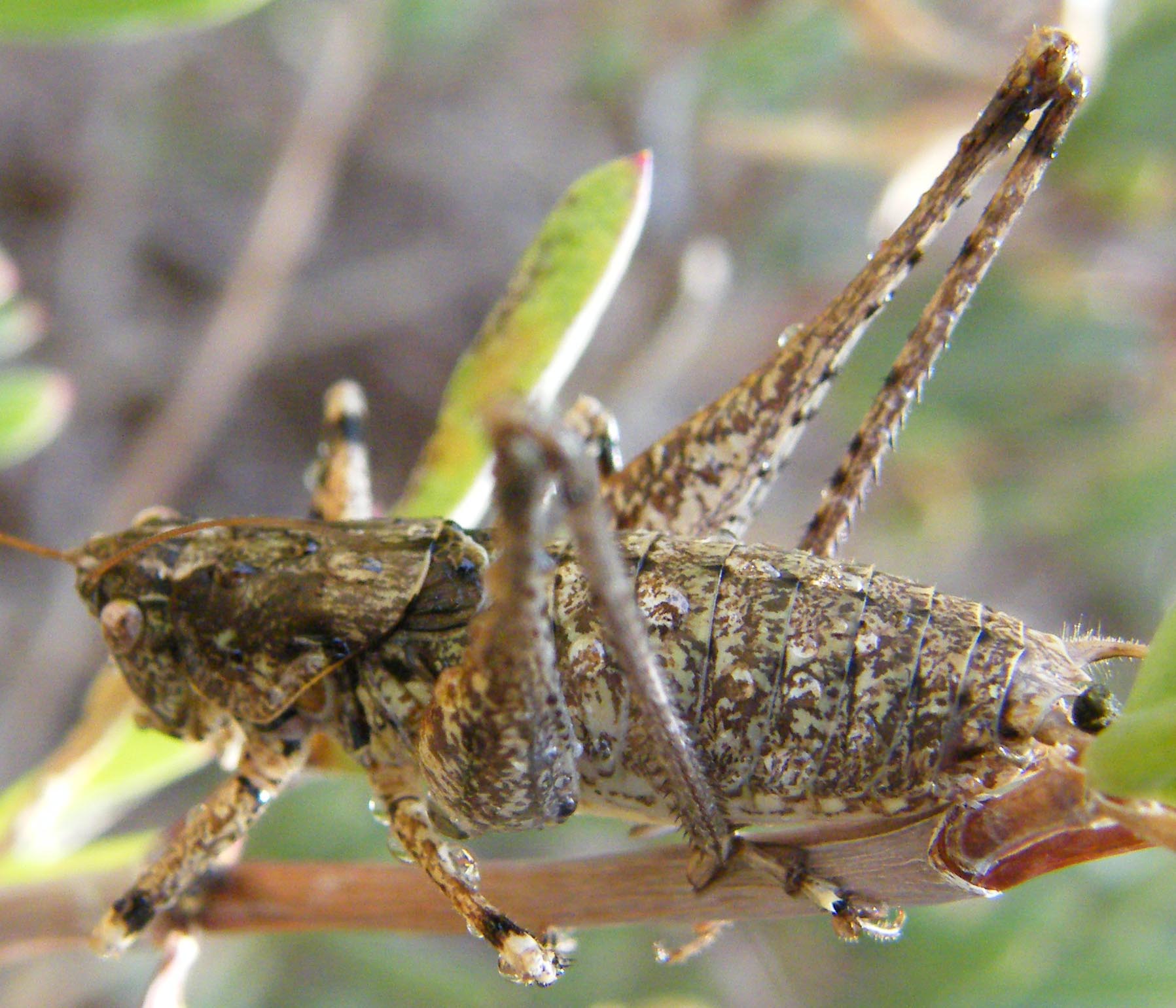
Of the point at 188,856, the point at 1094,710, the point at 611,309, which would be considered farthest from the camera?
the point at 611,309

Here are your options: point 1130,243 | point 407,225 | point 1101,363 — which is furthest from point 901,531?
A: point 407,225

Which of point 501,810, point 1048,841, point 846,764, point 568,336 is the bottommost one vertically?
point 501,810

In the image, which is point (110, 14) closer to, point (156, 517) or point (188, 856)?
point (156, 517)

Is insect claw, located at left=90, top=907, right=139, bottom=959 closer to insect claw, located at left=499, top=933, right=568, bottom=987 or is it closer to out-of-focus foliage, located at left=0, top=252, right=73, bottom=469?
insect claw, located at left=499, top=933, right=568, bottom=987

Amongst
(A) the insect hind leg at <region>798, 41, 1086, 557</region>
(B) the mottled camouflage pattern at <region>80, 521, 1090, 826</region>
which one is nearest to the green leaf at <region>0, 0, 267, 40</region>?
(B) the mottled camouflage pattern at <region>80, 521, 1090, 826</region>

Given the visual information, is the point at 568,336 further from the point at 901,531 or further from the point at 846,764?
the point at 901,531

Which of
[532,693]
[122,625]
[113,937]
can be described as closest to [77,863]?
[113,937]

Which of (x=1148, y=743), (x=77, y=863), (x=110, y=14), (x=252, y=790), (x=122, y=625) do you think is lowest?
(x=77, y=863)
